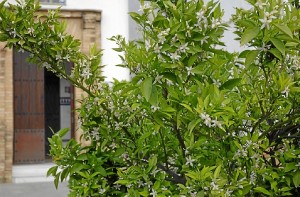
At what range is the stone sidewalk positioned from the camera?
1046 cm

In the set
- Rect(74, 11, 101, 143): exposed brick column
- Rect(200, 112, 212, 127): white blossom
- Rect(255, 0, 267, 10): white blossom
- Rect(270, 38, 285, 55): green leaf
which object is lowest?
Rect(200, 112, 212, 127): white blossom

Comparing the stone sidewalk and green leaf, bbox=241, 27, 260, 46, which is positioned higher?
green leaf, bbox=241, 27, 260, 46

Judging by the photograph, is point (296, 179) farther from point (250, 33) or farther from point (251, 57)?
point (250, 33)

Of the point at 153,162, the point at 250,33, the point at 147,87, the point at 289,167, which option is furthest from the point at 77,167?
the point at 250,33

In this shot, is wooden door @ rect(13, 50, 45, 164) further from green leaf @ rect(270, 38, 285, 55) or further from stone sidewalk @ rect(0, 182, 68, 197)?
green leaf @ rect(270, 38, 285, 55)

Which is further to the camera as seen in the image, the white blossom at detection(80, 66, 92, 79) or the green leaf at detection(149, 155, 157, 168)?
the white blossom at detection(80, 66, 92, 79)

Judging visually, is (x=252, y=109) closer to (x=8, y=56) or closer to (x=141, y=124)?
(x=141, y=124)

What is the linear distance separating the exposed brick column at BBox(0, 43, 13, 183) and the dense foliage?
9.65m

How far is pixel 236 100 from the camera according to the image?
308 cm

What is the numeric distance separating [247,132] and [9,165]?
417 inches

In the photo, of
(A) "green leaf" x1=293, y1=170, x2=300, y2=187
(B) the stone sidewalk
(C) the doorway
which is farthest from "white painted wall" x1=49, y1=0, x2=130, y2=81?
(A) "green leaf" x1=293, y1=170, x2=300, y2=187

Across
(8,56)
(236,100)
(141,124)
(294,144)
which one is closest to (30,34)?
(141,124)

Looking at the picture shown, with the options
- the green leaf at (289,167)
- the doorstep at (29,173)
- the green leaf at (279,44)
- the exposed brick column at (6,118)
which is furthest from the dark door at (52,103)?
the green leaf at (279,44)

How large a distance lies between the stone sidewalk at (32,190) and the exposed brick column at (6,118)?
0.52 m
